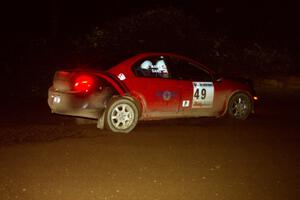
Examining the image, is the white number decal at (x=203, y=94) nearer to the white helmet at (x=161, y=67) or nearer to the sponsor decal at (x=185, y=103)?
the sponsor decal at (x=185, y=103)

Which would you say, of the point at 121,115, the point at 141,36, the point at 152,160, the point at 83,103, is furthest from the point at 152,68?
the point at 141,36

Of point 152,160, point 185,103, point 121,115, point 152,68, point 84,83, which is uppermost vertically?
point 152,68

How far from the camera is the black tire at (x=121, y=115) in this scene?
11023 mm

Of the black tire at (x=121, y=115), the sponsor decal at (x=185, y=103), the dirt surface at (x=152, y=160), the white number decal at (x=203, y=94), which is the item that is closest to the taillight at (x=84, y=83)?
the black tire at (x=121, y=115)

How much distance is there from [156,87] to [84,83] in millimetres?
1419

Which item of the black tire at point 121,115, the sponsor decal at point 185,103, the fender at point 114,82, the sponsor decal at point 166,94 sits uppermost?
the fender at point 114,82

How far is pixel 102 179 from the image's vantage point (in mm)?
7602

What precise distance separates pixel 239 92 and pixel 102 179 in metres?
5.84

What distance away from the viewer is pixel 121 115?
11102mm

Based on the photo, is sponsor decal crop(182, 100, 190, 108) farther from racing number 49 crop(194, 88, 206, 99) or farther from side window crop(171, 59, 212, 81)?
side window crop(171, 59, 212, 81)

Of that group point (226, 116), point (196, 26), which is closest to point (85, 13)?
point (196, 26)

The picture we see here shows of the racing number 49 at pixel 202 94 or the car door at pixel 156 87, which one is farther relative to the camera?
the racing number 49 at pixel 202 94

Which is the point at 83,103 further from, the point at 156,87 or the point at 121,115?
the point at 156,87

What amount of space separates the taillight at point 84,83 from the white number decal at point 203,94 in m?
2.18
